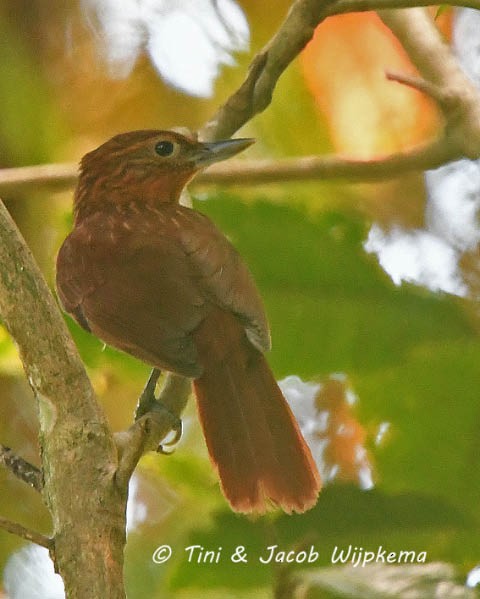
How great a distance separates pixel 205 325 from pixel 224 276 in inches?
5.2

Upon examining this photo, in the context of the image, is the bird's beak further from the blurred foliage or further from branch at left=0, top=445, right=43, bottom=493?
branch at left=0, top=445, right=43, bottom=493

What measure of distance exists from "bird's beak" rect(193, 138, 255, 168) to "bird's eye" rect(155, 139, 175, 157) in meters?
0.11

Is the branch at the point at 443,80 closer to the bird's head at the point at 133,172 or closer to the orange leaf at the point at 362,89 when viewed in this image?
the bird's head at the point at 133,172

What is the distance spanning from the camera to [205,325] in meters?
2.42

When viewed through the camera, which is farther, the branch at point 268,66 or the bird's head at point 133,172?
the bird's head at point 133,172

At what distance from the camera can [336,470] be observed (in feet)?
9.09

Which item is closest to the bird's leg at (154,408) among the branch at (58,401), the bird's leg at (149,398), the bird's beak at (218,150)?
the bird's leg at (149,398)

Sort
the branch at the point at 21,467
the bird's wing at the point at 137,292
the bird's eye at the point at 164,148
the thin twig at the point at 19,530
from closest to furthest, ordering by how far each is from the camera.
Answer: the thin twig at the point at 19,530 < the branch at the point at 21,467 < the bird's wing at the point at 137,292 < the bird's eye at the point at 164,148

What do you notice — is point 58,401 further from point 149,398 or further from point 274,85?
point 274,85

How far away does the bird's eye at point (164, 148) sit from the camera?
3.13m

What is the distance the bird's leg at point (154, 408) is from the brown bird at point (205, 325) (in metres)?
0.14

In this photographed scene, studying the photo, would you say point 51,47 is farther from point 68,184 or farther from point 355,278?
point 355,278

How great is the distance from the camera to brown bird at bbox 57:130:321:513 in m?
2.25

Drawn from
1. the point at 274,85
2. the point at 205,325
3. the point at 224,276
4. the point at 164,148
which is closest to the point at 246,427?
the point at 205,325
